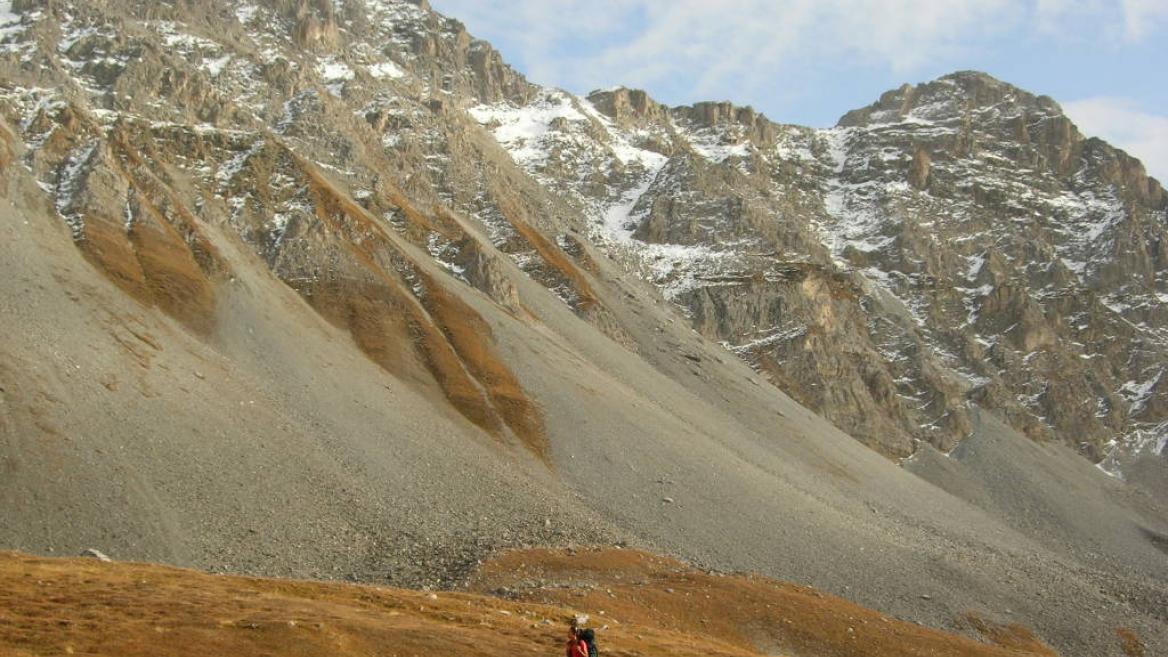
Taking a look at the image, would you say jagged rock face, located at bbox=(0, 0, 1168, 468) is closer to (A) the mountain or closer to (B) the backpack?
(A) the mountain

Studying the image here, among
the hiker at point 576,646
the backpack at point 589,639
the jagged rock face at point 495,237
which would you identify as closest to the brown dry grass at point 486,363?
the jagged rock face at point 495,237

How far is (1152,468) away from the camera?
150125 mm

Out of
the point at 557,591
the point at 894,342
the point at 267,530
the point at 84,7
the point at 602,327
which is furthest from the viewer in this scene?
the point at 894,342

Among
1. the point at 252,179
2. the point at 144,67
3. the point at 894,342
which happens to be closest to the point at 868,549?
the point at 252,179

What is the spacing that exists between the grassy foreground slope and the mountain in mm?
6344

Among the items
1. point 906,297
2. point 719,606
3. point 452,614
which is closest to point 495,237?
point 906,297

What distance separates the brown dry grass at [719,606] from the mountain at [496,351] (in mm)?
4379

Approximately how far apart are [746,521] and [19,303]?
179 ft

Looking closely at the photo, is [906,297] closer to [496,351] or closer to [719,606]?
[496,351]

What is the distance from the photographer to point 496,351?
97.0 meters

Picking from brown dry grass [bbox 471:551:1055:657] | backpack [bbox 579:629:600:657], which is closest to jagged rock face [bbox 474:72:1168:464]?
brown dry grass [bbox 471:551:1055:657]

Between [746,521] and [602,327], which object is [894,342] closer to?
[602,327]

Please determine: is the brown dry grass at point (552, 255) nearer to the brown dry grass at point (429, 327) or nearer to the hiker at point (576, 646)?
the brown dry grass at point (429, 327)

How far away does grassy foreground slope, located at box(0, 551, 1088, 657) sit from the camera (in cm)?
2962
